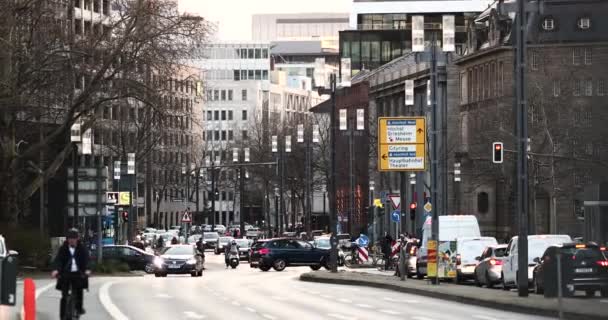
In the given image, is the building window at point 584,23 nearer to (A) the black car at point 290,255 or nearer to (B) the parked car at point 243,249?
(B) the parked car at point 243,249

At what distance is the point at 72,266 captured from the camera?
27.4 meters

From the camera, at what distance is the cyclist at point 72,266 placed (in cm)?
2738

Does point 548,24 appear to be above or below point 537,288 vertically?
above

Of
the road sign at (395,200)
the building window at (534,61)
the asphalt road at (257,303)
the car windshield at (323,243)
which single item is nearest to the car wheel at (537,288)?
the asphalt road at (257,303)

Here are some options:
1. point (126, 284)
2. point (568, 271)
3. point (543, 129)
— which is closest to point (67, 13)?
point (126, 284)

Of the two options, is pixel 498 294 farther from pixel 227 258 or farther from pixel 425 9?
pixel 425 9

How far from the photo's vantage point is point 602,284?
1560 inches

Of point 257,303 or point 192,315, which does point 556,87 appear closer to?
point 257,303

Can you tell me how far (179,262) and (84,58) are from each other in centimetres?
980

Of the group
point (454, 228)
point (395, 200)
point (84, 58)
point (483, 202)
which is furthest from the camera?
point (483, 202)

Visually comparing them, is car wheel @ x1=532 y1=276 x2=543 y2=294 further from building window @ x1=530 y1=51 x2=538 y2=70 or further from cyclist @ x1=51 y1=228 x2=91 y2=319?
building window @ x1=530 y1=51 x2=538 y2=70

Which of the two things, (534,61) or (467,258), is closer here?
(467,258)

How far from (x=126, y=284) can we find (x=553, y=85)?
5126 cm

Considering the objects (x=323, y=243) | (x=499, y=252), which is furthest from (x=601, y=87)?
(x=499, y=252)
